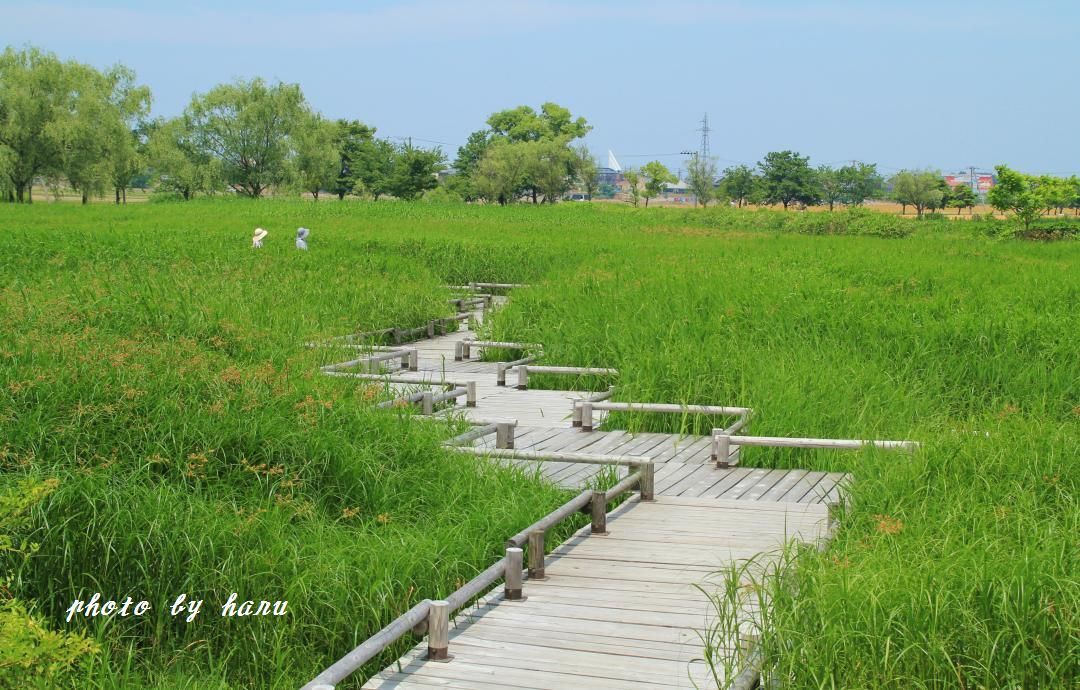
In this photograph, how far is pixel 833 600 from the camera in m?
4.55

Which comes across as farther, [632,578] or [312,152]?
[312,152]

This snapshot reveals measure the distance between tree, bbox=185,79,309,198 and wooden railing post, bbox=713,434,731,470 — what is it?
66.9 meters

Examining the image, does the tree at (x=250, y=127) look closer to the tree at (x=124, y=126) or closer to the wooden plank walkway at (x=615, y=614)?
the tree at (x=124, y=126)

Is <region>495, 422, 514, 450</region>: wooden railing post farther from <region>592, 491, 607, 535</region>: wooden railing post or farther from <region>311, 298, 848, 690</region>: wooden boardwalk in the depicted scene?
<region>592, 491, 607, 535</region>: wooden railing post

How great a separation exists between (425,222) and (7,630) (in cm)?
3092

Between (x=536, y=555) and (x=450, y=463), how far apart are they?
1771mm

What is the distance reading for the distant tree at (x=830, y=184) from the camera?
91000mm

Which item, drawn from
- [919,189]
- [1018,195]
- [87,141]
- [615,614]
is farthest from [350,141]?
[615,614]

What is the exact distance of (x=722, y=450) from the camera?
8.61 metres

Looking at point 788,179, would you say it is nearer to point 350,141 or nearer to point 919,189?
point 919,189

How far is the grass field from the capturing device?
4582mm

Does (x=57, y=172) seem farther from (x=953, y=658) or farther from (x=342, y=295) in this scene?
(x=953, y=658)

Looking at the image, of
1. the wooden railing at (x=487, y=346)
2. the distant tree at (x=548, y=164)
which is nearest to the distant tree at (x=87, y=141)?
the distant tree at (x=548, y=164)

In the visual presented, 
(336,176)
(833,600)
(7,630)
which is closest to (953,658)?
(833,600)
